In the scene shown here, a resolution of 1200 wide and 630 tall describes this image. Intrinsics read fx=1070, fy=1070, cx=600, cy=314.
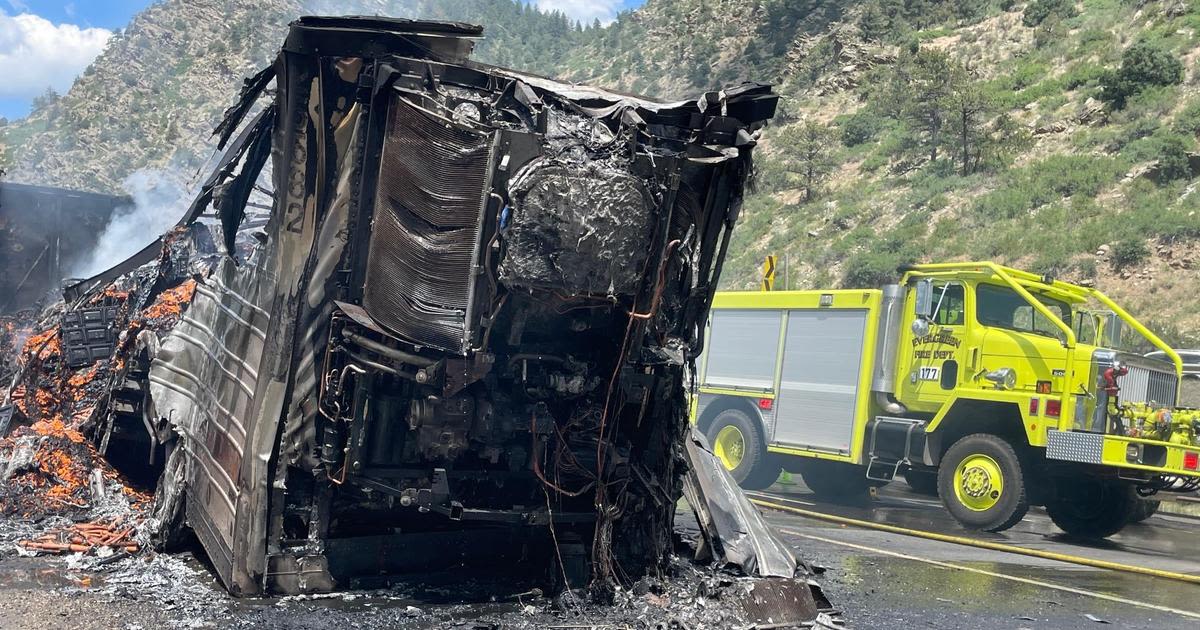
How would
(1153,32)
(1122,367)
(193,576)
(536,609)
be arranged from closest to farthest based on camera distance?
(536,609) → (193,576) → (1122,367) → (1153,32)

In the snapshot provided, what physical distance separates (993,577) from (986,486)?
130 inches

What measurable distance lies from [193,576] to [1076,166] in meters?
27.5

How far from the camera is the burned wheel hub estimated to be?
39.3ft

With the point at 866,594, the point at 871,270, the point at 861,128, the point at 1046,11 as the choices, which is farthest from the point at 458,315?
the point at 1046,11

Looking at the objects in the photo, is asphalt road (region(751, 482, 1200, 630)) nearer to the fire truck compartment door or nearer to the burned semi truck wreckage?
the fire truck compartment door

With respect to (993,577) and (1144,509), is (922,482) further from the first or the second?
(993,577)

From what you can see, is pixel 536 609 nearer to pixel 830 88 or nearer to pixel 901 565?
pixel 901 565

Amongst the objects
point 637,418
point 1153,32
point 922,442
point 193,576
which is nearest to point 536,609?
point 637,418

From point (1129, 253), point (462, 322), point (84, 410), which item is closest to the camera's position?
point (462, 322)

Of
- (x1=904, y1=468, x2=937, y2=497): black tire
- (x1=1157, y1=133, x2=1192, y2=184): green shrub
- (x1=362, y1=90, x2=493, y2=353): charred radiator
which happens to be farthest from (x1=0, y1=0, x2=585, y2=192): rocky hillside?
(x1=362, y1=90, x2=493, y2=353): charred radiator

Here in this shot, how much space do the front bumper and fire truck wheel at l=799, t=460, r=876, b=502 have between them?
3695 millimetres

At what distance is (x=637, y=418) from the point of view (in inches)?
258

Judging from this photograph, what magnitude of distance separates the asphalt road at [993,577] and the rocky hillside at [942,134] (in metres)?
3.74

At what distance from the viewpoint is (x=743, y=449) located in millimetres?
15422
